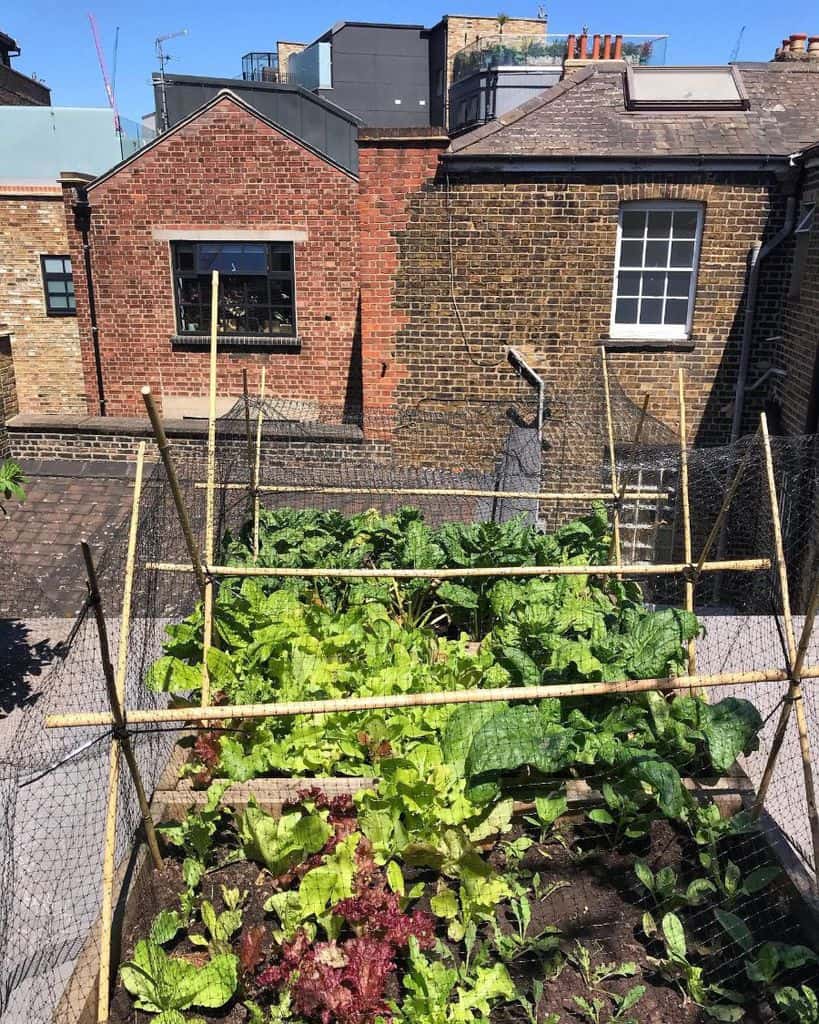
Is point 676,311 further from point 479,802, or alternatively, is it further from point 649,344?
point 479,802

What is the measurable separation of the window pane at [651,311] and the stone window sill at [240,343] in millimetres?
5282

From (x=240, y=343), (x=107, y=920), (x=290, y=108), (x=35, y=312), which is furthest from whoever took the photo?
(x=290, y=108)

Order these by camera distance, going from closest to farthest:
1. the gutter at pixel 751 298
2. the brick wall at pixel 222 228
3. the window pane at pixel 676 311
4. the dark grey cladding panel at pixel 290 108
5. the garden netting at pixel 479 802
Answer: the garden netting at pixel 479 802
the gutter at pixel 751 298
the window pane at pixel 676 311
the brick wall at pixel 222 228
the dark grey cladding panel at pixel 290 108

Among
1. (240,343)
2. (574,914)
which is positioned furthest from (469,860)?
(240,343)

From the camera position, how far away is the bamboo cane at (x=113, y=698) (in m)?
2.92

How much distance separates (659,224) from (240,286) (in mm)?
6505

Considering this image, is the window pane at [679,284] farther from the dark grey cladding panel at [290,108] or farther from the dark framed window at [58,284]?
the dark framed window at [58,284]

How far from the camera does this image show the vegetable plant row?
2.89 meters

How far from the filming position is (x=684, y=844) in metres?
3.59

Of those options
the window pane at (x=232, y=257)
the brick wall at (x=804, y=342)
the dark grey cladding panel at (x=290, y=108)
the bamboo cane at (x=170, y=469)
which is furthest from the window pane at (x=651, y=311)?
the dark grey cladding panel at (x=290, y=108)

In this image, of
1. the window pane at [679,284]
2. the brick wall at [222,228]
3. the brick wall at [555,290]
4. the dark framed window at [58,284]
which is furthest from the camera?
the dark framed window at [58,284]

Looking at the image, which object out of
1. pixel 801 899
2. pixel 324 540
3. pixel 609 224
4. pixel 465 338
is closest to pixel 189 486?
pixel 324 540

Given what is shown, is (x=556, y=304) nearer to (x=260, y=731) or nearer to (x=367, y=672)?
(x=367, y=672)

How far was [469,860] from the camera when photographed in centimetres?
330
